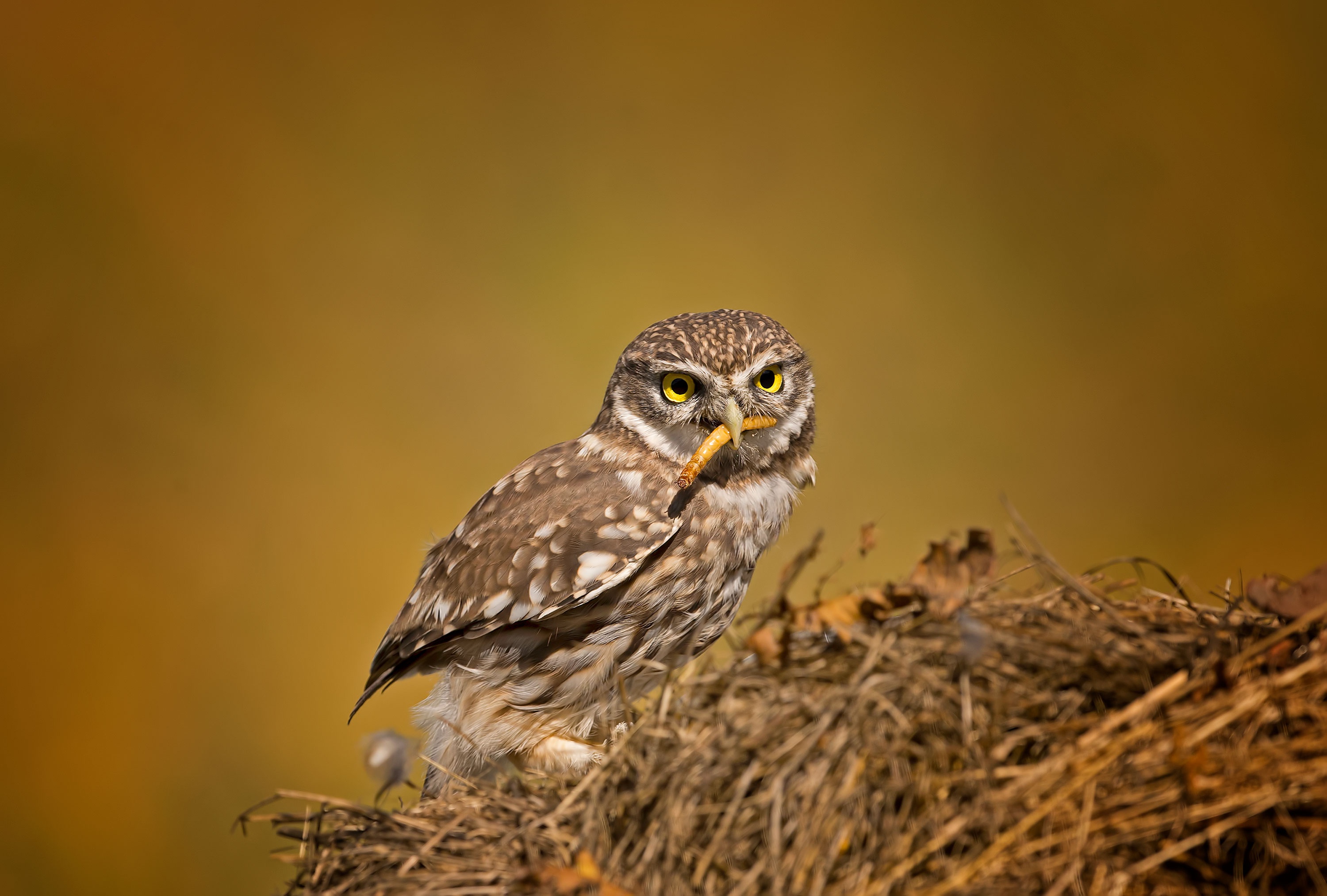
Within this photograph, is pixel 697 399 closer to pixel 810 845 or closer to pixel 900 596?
pixel 900 596

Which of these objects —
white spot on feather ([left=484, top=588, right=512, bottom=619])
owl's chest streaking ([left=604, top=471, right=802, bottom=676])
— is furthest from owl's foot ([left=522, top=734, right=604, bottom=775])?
white spot on feather ([left=484, top=588, right=512, bottom=619])

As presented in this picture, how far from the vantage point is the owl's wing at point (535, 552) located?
6.08 feet

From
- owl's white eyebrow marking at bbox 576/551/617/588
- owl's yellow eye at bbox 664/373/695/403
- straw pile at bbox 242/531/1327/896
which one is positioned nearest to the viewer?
straw pile at bbox 242/531/1327/896

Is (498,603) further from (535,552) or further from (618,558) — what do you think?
(618,558)

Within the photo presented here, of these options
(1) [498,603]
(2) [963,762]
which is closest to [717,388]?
(1) [498,603]

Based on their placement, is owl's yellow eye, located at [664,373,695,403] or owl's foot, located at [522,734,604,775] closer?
owl's foot, located at [522,734,604,775]

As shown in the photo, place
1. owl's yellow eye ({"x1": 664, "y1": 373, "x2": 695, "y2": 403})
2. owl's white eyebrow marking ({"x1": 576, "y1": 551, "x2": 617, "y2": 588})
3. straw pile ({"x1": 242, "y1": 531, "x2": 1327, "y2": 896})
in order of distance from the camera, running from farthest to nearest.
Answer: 1. owl's yellow eye ({"x1": 664, "y1": 373, "x2": 695, "y2": 403})
2. owl's white eyebrow marking ({"x1": 576, "y1": 551, "x2": 617, "y2": 588})
3. straw pile ({"x1": 242, "y1": 531, "x2": 1327, "y2": 896})

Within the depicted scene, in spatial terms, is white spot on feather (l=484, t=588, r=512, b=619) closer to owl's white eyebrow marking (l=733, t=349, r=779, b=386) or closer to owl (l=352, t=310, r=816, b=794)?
owl (l=352, t=310, r=816, b=794)

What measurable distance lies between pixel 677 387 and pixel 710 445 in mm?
189

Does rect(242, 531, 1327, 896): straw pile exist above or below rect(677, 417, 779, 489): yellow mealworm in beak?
below

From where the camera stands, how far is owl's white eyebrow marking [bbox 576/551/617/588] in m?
1.83

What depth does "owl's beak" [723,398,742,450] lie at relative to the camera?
1.84 meters

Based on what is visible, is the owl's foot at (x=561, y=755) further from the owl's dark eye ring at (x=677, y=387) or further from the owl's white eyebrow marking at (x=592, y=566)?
the owl's dark eye ring at (x=677, y=387)

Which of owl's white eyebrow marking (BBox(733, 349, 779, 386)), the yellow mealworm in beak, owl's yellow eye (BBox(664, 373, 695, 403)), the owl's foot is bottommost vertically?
the owl's foot
